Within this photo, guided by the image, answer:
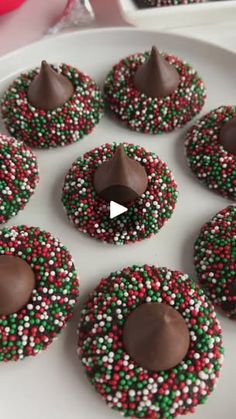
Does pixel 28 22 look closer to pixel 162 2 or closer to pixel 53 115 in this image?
pixel 162 2

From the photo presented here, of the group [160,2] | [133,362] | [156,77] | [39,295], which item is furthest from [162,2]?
[133,362]

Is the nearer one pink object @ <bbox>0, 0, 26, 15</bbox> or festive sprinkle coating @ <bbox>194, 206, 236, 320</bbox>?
festive sprinkle coating @ <bbox>194, 206, 236, 320</bbox>

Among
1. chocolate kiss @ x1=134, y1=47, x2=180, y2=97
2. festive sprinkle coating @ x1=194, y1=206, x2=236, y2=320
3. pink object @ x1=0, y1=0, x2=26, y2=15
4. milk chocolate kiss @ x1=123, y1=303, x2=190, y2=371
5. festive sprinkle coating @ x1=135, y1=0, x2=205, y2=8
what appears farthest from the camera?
pink object @ x1=0, y1=0, x2=26, y2=15

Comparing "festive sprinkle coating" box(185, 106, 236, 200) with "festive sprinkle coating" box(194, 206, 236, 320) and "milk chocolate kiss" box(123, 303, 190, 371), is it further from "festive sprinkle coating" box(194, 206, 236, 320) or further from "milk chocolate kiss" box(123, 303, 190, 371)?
"milk chocolate kiss" box(123, 303, 190, 371)

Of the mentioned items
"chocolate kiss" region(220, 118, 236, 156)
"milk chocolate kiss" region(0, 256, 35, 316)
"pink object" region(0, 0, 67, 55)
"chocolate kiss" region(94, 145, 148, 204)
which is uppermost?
"pink object" region(0, 0, 67, 55)

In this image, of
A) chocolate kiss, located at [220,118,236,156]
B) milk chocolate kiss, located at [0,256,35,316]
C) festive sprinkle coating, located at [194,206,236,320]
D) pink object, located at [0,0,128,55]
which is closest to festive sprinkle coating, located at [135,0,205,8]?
pink object, located at [0,0,128,55]

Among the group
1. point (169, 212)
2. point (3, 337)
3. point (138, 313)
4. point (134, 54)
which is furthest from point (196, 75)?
point (3, 337)
